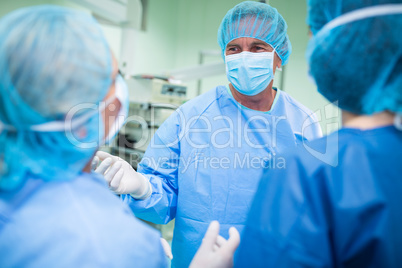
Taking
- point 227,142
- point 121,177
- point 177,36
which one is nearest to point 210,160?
point 227,142

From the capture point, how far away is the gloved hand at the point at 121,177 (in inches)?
35.9

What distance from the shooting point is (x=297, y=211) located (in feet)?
1.63

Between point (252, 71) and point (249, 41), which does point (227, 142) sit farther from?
point (249, 41)

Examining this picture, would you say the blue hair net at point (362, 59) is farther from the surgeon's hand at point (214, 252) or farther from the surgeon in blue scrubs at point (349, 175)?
Answer: the surgeon's hand at point (214, 252)

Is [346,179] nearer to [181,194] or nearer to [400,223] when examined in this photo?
[400,223]

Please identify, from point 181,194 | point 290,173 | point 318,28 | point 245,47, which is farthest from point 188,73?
point 290,173

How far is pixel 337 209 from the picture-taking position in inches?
18.6

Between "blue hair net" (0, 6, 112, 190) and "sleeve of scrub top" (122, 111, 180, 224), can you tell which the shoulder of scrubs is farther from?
"blue hair net" (0, 6, 112, 190)

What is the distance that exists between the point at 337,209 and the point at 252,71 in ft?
2.43

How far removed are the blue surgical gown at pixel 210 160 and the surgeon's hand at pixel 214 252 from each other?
29 centimetres

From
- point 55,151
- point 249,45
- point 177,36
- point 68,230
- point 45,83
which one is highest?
point 177,36

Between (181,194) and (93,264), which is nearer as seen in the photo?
(93,264)

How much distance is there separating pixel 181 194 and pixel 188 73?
1.73 metres

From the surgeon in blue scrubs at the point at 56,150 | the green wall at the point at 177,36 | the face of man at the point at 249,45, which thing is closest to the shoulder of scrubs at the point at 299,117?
the face of man at the point at 249,45
